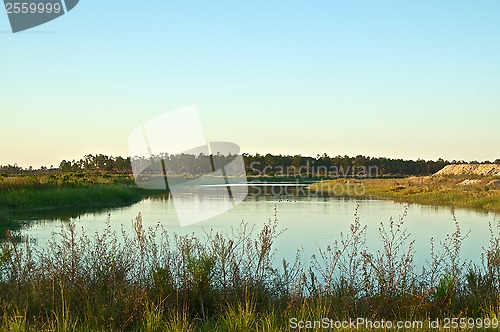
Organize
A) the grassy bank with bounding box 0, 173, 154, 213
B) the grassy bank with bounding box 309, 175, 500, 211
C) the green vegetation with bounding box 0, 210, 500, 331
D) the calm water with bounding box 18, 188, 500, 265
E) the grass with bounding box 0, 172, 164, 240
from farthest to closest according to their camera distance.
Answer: the grassy bank with bounding box 309, 175, 500, 211 → the grassy bank with bounding box 0, 173, 154, 213 → the grass with bounding box 0, 172, 164, 240 → the calm water with bounding box 18, 188, 500, 265 → the green vegetation with bounding box 0, 210, 500, 331

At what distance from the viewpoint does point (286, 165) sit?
347 ft

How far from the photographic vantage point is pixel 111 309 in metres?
6.30

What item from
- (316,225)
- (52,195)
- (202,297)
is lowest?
(316,225)

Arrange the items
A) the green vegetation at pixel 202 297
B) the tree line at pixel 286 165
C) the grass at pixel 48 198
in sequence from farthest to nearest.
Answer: the tree line at pixel 286 165
the grass at pixel 48 198
the green vegetation at pixel 202 297

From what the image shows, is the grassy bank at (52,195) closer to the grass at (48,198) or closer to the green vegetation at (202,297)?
the grass at (48,198)

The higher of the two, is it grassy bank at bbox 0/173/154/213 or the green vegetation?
grassy bank at bbox 0/173/154/213

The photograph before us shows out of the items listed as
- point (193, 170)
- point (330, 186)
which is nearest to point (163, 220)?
point (330, 186)

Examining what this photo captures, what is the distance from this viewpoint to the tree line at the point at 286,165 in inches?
3548

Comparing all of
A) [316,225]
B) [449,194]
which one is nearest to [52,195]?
[316,225]

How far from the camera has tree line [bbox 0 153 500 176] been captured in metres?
90.1

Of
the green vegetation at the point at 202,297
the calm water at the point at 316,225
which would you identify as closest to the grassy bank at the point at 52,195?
the calm water at the point at 316,225

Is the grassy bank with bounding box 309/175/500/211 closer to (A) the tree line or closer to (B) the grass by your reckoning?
(B) the grass

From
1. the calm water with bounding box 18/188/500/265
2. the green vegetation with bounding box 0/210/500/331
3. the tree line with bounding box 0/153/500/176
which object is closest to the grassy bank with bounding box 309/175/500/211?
the calm water with bounding box 18/188/500/265

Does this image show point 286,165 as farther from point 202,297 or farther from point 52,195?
point 202,297
